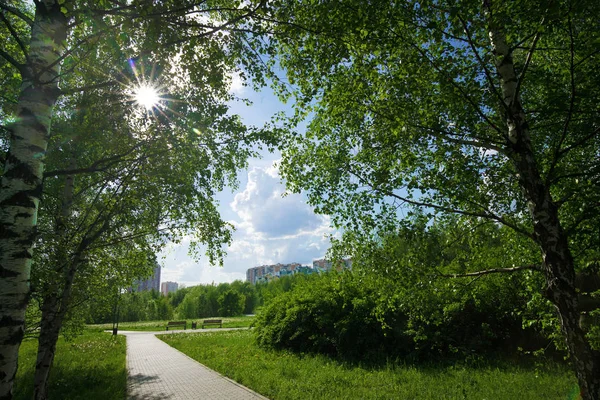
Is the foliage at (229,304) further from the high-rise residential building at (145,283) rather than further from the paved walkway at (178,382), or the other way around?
the paved walkway at (178,382)

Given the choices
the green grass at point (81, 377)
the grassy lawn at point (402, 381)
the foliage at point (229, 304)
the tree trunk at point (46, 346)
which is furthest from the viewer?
the foliage at point (229, 304)

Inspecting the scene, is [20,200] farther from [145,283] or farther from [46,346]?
[145,283]

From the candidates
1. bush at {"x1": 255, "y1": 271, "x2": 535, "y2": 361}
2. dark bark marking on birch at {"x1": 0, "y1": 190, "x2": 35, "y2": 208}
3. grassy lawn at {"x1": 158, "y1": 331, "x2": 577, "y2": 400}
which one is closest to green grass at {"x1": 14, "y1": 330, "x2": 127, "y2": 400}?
grassy lawn at {"x1": 158, "y1": 331, "x2": 577, "y2": 400}

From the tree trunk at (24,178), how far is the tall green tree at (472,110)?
7.66 feet

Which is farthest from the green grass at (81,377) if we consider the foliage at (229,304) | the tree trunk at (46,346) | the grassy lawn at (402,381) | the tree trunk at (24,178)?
the foliage at (229,304)

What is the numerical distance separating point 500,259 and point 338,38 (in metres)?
5.00

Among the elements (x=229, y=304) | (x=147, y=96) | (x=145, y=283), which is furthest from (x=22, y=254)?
(x=145, y=283)

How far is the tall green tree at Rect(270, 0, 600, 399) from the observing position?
12.1 feet

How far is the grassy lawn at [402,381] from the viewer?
21.7ft

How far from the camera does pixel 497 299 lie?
377 inches

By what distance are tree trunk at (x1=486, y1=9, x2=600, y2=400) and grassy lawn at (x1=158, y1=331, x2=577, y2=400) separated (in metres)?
2.81

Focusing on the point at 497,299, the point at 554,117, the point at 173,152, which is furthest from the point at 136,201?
the point at 497,299

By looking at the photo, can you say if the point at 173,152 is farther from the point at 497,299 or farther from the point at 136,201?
the point at 497,299

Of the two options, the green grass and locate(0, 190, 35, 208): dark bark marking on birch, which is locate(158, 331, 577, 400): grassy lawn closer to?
the green grass
